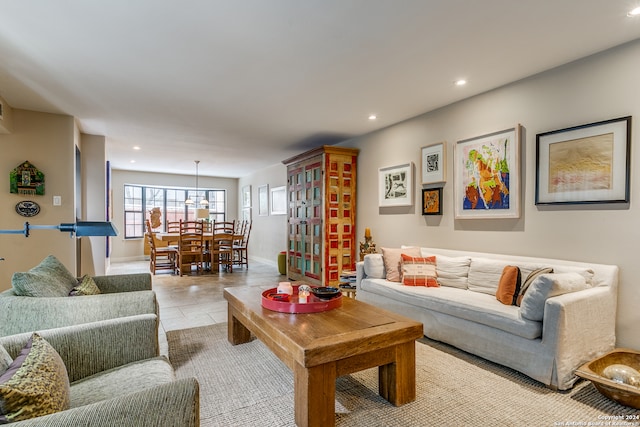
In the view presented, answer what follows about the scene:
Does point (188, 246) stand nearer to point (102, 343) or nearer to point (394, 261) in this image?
point (394, 261)

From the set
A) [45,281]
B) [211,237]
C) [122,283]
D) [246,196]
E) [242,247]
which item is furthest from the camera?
[246,196]

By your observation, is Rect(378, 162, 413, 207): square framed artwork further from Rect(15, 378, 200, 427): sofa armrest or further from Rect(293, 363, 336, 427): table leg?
Rect(15, 378, 200, 427): sofa armrest

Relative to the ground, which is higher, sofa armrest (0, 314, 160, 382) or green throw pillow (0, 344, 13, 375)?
green throw pillow (0, 344, 13, 375)

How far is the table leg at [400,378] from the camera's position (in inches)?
77.9

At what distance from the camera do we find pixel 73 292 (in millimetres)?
2084

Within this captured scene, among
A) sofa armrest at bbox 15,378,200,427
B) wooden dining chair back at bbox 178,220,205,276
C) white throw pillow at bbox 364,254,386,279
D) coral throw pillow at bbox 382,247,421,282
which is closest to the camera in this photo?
sofa armrest at bbox 15,378,200,427

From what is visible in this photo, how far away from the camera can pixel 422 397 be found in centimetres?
206

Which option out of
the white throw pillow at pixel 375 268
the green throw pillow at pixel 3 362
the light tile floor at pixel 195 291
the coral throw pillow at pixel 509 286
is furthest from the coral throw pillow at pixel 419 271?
the green throw pillow at pixel 3 362

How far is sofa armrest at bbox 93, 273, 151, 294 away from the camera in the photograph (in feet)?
8.47

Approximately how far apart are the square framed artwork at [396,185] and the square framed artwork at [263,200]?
4084 millimetres

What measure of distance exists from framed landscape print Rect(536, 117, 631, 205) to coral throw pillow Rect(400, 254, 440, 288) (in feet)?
3.74

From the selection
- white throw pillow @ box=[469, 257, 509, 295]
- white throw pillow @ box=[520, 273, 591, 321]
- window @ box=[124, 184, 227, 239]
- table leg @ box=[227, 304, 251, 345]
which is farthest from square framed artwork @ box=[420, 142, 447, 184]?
window @ box=[124, 184, 227, 239]

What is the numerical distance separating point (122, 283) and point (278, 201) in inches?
207

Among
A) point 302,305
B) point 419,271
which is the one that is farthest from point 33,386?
point 419,271
